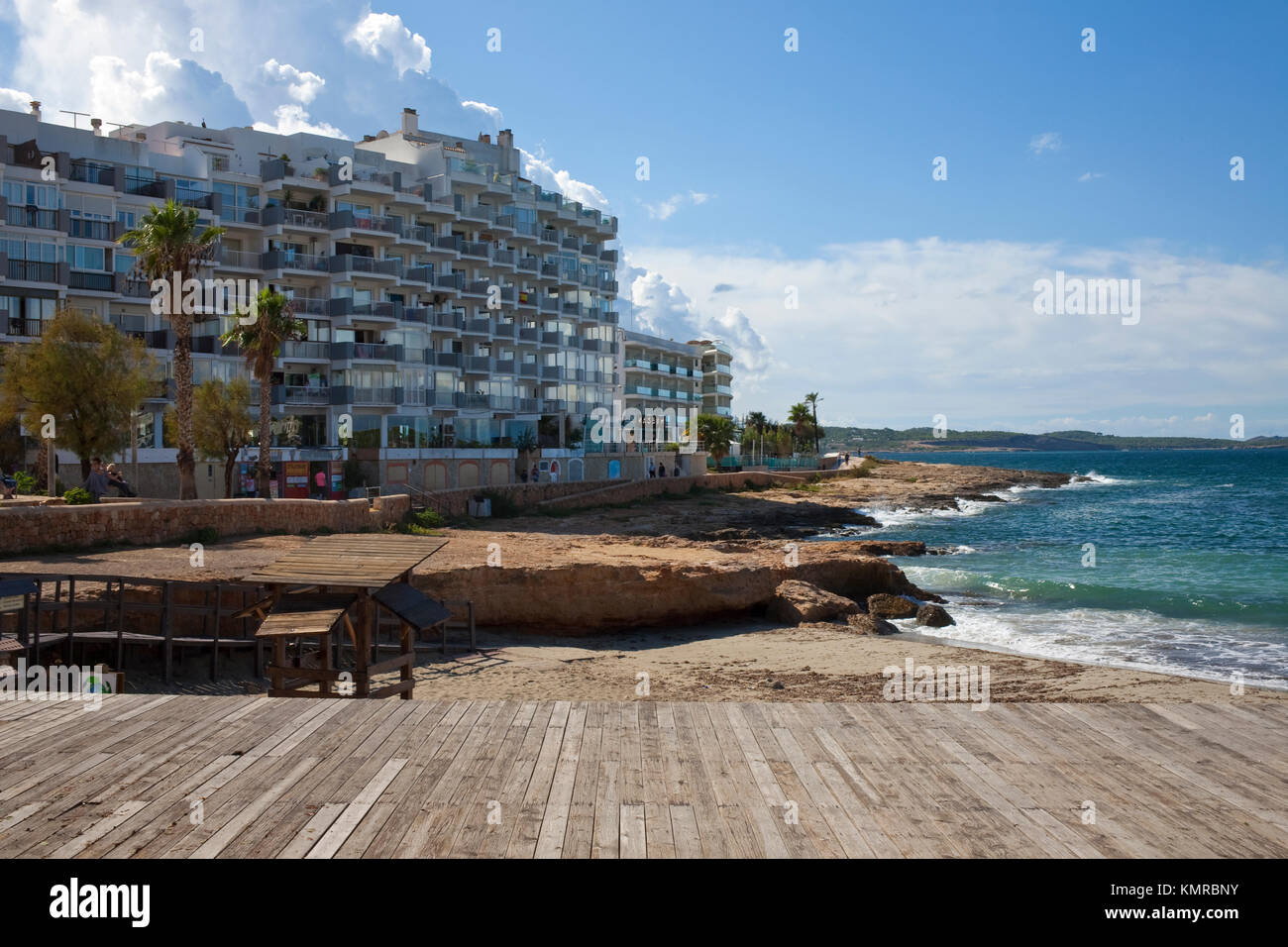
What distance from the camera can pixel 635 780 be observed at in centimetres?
718

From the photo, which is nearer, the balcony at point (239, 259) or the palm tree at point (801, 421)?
the balcony at point (239, 259)

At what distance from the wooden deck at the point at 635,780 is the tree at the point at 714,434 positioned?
94.9 meters

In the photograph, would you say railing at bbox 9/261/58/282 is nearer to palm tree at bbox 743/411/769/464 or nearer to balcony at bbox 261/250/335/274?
balcony at bbox 261/250/335/274

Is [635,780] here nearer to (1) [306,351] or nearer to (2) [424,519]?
(2) [424,519]

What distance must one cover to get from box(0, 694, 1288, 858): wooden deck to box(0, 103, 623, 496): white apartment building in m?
31.6

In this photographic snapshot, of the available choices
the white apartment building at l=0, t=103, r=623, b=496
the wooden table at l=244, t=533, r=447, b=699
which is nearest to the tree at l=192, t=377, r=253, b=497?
the white apartment building at l=0, t=103, r=623, b=496

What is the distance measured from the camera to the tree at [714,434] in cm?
10431

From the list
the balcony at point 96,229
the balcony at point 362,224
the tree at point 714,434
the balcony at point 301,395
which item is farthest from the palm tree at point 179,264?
the tree at point 714,434

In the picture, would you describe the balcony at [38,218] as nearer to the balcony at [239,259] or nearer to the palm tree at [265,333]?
the balcony at [239,259]

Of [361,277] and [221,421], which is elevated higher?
[361,277]

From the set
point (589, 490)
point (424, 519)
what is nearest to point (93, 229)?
point (424, 519)

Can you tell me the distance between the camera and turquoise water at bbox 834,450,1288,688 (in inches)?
1029

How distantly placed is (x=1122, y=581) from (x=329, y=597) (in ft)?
113
